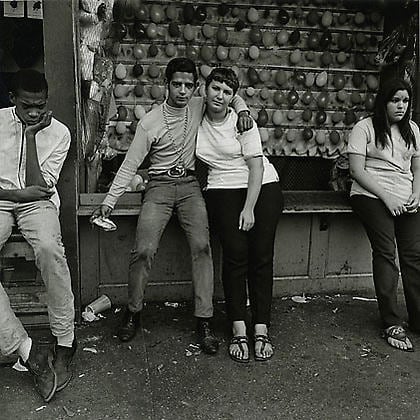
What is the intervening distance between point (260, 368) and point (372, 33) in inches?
125

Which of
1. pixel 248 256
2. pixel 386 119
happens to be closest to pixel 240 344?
pixel 248 256

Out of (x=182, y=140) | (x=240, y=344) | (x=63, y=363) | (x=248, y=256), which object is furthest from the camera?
(x=182, y=140)

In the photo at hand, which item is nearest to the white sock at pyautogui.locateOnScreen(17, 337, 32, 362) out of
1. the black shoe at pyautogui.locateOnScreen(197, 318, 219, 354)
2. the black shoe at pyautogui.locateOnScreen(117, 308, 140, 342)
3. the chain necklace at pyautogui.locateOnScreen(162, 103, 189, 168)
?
the black shoe at pyautogui.locateOnScreen(117, 308, 140, 342)

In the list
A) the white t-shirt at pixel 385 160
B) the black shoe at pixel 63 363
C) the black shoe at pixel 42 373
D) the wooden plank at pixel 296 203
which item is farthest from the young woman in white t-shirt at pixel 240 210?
the black shoe at pixel 42 373

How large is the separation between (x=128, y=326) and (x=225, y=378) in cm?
71

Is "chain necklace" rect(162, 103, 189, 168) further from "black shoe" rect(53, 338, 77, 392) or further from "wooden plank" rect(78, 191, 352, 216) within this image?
"black shoe" rect(53, 338, 77, 392)

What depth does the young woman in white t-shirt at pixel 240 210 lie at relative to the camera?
352 cm

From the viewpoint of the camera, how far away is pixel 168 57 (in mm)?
4965

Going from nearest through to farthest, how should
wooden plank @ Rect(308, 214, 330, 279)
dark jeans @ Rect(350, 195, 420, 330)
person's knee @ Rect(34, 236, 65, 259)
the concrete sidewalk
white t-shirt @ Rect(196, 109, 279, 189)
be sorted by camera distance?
the concrete sidewalk, person's knee @ Rect(34, 236, 65, 259), white t-shirt @ Rect(196, 109, 279, 189), dark jeans @ Rect(350, 195, 420, 330), wooden plank @ Rect(308, 214, 330, 279)

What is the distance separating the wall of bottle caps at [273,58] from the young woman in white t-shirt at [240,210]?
4.81 feet

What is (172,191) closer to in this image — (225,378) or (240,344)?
(240,344)

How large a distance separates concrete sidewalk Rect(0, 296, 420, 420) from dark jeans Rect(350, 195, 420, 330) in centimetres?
20

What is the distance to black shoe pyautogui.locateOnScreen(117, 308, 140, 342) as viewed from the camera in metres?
3.61

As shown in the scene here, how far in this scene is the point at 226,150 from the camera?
3625 mm
